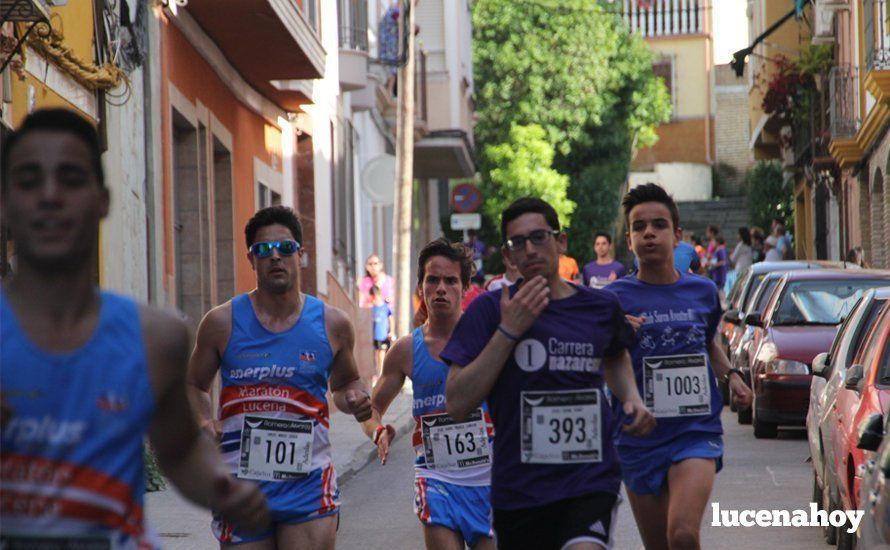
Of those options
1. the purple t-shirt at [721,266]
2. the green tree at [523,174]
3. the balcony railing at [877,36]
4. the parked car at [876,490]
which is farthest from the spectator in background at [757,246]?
the parked car at [876,490]

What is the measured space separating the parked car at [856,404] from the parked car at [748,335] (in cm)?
748

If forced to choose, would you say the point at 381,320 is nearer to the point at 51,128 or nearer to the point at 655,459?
the point at 655,459

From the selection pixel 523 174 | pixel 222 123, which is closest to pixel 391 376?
pixel 222 123

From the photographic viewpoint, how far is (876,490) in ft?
21.7

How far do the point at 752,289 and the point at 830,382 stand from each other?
12.6 meters

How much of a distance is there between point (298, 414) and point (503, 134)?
4913 centimetres

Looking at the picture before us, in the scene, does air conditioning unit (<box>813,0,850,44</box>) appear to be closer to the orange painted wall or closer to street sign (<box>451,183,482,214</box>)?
street sign (<box>451,183,482,214</box>)

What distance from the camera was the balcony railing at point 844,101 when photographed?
3250 centimetres

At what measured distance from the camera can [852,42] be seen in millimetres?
33281

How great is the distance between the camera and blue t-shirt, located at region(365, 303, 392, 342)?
29.1 metres

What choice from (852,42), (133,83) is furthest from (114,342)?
(852,42)

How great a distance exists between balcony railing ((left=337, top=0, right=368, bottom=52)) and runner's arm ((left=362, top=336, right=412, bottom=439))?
2008 cm

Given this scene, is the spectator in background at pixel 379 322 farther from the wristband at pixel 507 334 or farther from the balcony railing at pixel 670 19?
the balcony railing at pixel 670 19

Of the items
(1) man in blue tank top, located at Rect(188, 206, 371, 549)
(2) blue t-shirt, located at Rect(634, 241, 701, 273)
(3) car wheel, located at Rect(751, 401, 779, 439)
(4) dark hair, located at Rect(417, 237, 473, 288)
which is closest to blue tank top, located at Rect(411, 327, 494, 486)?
(4) dark hair, located at Rect(417, 237, 473, 288)
